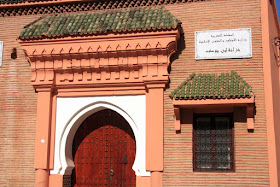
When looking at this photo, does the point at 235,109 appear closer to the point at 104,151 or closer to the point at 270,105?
the point at 270,105

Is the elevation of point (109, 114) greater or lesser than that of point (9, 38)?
lesser

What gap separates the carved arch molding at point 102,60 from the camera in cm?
988

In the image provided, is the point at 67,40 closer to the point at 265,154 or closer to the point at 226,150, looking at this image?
the point at 226,150

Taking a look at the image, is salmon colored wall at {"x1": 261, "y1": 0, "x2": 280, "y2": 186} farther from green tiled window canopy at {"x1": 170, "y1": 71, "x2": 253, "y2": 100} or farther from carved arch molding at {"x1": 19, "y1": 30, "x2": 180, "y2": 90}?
carved arch molding at {"x1": 19, "y1": 30, "x2": 180, "y2": 90}

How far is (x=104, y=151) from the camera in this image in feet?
34.2

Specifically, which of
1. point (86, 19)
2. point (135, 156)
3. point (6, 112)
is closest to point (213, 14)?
point (86, 19)

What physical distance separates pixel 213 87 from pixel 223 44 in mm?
1204

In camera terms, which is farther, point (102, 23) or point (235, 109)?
point (102, 23)

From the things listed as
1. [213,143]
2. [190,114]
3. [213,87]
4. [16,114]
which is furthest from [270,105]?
[16,114]

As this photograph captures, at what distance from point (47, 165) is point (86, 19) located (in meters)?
3.69

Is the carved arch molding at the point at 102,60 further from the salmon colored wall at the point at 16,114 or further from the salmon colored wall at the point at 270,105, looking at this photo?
the salmon colored wall at the point at 270,105

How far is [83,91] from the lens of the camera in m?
10.5

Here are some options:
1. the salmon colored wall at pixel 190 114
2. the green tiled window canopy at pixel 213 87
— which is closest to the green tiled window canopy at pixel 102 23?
the salmon colored wall at pixel 190 114

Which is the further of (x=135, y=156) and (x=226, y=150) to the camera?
(x=135, y=156)
